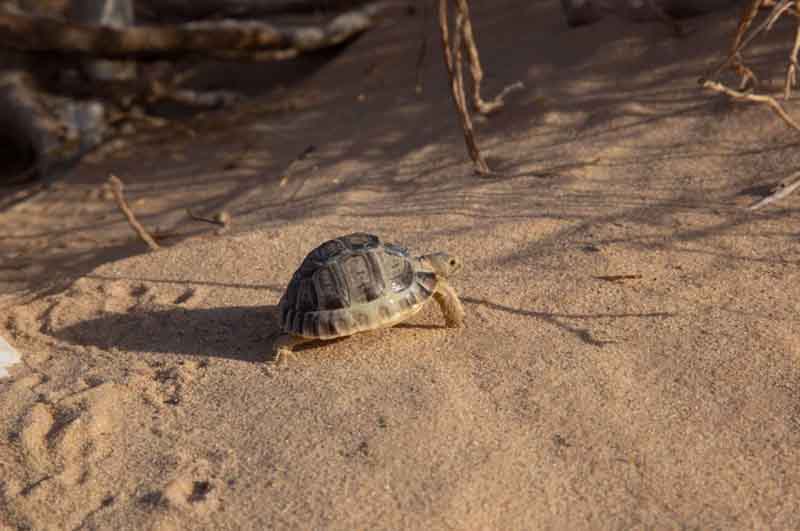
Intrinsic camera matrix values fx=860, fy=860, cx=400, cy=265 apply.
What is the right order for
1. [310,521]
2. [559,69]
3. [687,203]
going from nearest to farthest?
[310,521], [687,203], [559,69]

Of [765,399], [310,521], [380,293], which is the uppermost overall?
[380,293]

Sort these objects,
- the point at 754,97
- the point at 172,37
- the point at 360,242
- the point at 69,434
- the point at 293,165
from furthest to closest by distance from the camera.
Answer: the point at 172,37 < the point at 293,165 < the point at 754,97 < the point at 360,242 < the point at 69,434

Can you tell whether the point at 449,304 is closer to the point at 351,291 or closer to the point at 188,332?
the point at 351,291

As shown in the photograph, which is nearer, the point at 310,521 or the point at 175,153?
the point at 310,521

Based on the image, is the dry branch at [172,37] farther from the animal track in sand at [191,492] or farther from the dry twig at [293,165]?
the animal track in sand at [191,492]

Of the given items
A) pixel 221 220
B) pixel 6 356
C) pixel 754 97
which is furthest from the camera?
pixel 221 220

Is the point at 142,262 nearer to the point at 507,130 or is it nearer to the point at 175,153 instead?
the point at 507,130

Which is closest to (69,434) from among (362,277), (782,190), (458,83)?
(362,277)

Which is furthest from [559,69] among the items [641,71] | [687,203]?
[687,203]
